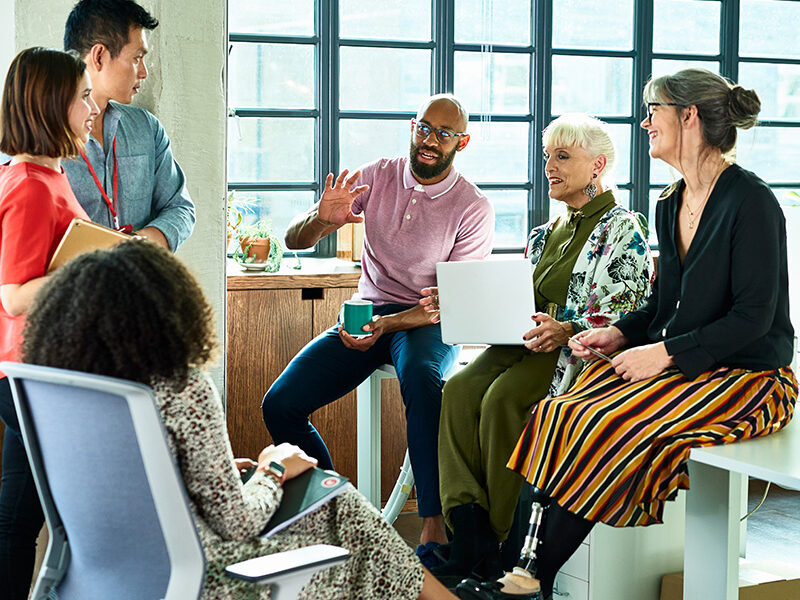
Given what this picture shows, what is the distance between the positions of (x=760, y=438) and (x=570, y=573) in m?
0.71

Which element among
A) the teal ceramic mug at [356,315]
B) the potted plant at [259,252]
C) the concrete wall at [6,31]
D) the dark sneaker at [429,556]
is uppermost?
the concrete wall at [6,31]

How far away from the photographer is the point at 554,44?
4.73 metres

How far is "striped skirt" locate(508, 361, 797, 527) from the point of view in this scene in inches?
84.6

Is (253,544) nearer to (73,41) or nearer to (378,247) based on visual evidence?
(73,41)

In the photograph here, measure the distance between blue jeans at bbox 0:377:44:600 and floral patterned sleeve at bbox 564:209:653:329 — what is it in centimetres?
150

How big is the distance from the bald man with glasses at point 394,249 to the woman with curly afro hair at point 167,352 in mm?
1448

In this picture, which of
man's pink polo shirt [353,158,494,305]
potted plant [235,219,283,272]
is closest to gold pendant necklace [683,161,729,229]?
man's pink polo shirt [353,158,494,305]

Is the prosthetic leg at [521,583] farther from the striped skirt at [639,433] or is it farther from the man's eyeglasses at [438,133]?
the man's eyeglasses at [438,133]

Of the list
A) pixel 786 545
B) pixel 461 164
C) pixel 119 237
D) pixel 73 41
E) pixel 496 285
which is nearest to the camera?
pixel 119 237

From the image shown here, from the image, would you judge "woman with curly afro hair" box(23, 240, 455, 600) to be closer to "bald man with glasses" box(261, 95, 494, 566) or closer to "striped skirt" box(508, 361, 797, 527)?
"striped skirt" box(508, 361, 797, 527)

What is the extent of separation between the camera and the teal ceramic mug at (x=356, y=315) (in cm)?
305

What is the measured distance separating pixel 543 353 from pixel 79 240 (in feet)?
4.59

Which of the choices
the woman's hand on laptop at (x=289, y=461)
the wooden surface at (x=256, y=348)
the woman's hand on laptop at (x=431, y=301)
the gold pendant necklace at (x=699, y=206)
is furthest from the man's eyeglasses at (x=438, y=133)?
the woman's hand on laptop at (x=289, y=461)

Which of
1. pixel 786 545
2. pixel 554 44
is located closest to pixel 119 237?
pixel 786 545
